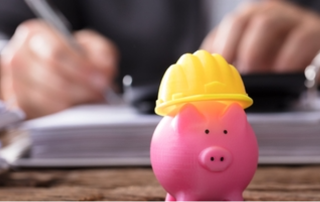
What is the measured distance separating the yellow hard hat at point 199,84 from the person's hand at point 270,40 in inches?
20.4

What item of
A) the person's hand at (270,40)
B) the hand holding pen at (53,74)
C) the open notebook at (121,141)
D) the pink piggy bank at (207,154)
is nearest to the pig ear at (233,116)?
the pink piggy bank at (207,154)

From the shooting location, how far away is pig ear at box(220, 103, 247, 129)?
0.25 m

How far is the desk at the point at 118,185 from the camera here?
278 millimetres

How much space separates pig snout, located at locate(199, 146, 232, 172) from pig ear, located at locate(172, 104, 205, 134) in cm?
2

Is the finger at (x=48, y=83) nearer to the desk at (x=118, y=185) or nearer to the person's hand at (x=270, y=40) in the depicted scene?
the person's hand at (x=270, y=40)

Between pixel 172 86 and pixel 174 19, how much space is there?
3.59 ft

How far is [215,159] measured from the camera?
0.24 meters

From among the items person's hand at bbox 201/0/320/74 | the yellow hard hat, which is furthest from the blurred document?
person's hand at bbox 201/0/320/74

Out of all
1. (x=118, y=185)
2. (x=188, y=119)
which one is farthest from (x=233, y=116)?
(x=118, y=185)

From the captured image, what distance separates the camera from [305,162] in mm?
388

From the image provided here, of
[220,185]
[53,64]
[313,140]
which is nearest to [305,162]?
[313,140]

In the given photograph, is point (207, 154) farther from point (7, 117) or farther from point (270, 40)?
point (270, 40)

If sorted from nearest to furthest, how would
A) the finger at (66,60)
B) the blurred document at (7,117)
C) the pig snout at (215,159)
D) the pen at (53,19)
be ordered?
the pig snout at (215,159) < the blurred document at (7,117) < the pen at (53,19) < the finger at (66,60)

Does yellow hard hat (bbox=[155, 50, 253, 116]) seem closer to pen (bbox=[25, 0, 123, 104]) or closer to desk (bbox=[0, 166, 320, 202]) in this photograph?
desk (bbox=[0, 166, 320, 202])
